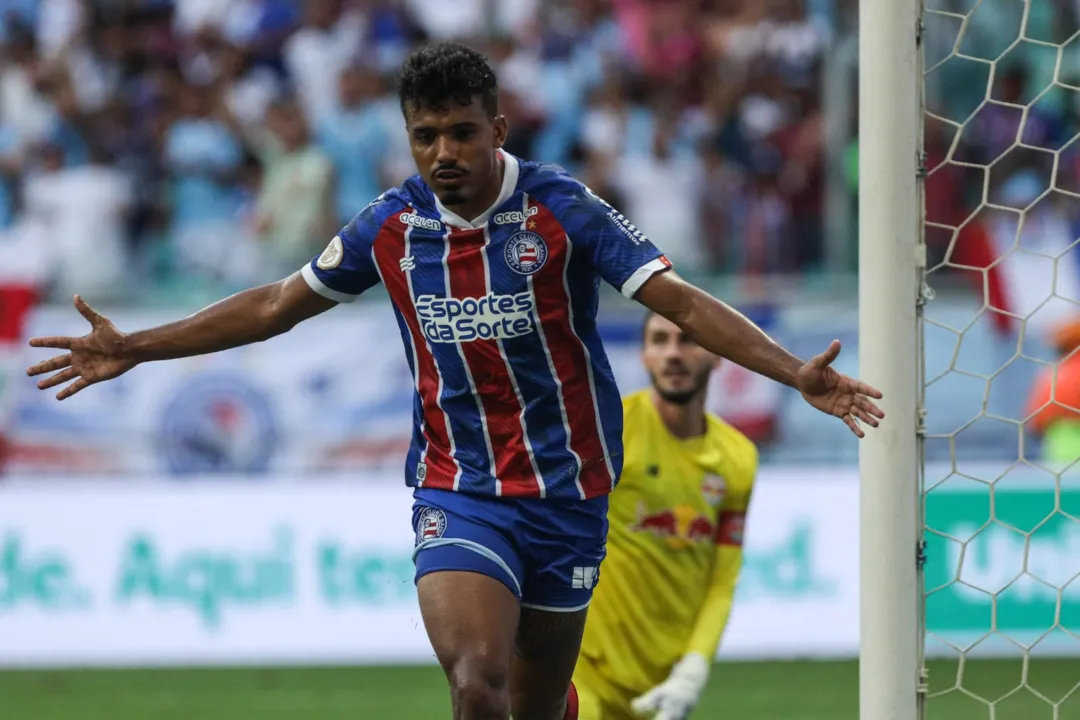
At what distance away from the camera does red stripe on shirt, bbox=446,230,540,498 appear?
499 centimetres

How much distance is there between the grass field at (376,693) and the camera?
9.26m

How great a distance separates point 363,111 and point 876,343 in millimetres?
8927

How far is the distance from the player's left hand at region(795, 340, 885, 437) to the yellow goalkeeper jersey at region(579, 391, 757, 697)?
72.6 inches

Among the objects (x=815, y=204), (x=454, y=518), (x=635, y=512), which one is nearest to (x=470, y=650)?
(x=454, y=518)

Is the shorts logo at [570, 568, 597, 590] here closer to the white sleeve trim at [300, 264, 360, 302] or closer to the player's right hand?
the white sleeve trim at [300, 264, 360, 302]

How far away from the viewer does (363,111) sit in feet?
44.0

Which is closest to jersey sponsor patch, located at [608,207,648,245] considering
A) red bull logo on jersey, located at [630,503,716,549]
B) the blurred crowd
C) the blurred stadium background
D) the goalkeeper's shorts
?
red bull logo on jersey, located at [630,503,716,549]

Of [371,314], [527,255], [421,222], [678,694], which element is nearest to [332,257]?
[421,222]

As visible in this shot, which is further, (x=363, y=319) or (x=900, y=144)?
(x=363, y=319)

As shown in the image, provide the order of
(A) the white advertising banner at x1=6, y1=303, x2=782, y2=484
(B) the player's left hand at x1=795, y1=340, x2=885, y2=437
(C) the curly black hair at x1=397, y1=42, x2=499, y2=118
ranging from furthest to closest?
(A) the white advertising banner at x1=6, y1=303, x2=782, y2=484, (C) the curly black hair at x1=397, y1=42, x2=499, y2=118, (B) the player's left hand at x1=795, y1=340, x2=885, y2=437

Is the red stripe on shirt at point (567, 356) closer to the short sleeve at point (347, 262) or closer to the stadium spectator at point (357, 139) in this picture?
the short sleeve at point (347, 262)

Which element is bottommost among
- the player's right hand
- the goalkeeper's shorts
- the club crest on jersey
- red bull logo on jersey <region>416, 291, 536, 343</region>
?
the goalkeeper's shorts

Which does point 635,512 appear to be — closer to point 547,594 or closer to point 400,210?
point 547,594

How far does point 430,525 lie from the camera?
504cm
